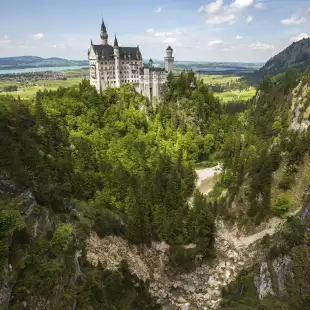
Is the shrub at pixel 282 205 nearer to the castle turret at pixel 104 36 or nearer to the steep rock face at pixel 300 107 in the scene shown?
the steep rock face at pixel 300 107

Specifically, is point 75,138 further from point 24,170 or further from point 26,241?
point 26,241

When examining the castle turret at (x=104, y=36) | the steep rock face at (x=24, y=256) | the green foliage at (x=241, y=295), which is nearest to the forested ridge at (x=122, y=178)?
the steep rock face at (x=24, y=256)

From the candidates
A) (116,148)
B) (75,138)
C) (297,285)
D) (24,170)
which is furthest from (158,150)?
(297,285)

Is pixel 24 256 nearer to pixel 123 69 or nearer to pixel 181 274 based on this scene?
pixel 181 274

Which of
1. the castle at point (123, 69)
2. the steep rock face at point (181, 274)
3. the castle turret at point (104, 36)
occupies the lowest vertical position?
the steep rock face at point (181, 274)

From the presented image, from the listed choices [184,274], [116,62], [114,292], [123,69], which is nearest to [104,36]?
[116,62]
